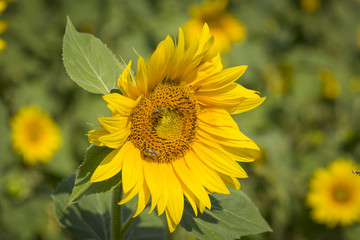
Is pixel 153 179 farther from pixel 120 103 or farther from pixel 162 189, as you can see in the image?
pixel 120 103

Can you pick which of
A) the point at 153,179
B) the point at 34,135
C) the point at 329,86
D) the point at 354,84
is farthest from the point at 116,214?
the point at 354,84

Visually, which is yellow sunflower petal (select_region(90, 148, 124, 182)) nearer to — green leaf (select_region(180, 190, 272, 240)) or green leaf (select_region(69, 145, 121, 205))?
green leaf (select_region(69, 145, 121, 205))

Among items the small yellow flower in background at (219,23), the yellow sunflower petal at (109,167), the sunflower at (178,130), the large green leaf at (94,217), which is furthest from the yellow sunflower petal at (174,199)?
the small yellow flower in background at (219,23)

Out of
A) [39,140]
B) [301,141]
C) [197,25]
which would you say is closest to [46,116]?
[39,140]

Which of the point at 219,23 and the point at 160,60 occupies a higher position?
the point at 160,60

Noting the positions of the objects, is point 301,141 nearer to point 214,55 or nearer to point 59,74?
point 59,74

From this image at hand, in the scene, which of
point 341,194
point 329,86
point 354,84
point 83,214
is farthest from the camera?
point 354,84

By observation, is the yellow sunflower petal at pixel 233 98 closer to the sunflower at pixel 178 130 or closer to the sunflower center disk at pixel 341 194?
the sunflower at pixel 178 130

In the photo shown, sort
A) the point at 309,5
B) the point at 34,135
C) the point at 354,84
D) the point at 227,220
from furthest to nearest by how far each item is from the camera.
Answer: the point at 309,5 < the point at 354,84 < the point at 34,135 < the point at 227,220
